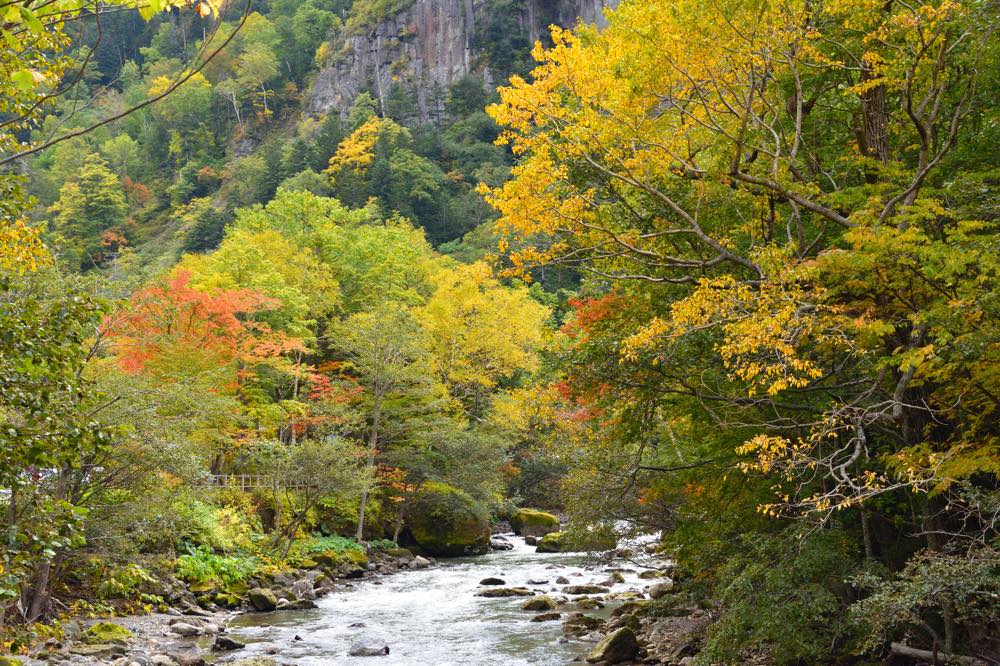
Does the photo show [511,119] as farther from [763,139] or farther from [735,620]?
[735,620]

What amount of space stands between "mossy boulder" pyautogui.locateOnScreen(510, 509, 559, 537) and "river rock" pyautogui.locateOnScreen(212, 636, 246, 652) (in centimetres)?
1902

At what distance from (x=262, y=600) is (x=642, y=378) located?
10.3 m

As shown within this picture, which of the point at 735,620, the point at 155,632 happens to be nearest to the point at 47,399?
the point at 735,620

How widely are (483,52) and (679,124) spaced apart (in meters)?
64.1

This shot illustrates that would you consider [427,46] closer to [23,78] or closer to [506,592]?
[506,592]

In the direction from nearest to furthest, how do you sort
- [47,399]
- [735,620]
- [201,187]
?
[47,399] < [735,620] < [201,187]

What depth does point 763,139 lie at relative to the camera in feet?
30.3

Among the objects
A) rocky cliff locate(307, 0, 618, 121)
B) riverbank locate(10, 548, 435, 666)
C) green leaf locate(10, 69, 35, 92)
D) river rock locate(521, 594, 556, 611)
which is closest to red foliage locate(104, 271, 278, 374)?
riverbank locate(10, 548, 435, 666)

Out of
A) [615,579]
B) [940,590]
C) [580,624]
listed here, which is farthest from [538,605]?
[940,590]

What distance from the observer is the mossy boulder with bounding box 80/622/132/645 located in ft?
36.0

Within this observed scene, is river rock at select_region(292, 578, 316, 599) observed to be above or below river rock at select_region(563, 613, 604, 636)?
above

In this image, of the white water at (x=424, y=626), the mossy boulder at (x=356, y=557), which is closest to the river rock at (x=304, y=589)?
the white water at (x=424, y=626)

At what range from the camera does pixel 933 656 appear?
7.12m

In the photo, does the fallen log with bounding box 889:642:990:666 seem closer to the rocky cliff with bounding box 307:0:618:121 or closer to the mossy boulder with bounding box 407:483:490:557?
the mossy boulder with bounding box 407:483:490:557
